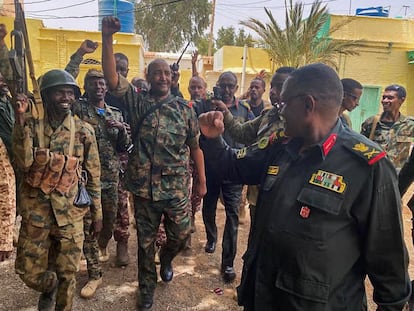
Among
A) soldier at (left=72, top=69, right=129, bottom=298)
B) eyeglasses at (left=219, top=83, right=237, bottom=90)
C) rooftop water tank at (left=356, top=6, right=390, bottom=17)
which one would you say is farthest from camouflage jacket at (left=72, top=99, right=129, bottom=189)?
rooftop water tank at (left=356, top=6, right=390, bottom=17)

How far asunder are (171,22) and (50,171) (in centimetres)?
2782

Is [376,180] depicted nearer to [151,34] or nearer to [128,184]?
[128,184]

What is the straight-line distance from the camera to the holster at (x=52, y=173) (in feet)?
7.97

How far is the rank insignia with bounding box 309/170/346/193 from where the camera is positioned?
4.77 feet

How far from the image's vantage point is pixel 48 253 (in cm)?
265

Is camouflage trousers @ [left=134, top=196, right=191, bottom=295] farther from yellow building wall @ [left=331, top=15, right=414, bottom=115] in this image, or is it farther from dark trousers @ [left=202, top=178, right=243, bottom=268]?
yellow building wall @ [left=331, top=15, right=414, bottom=115]

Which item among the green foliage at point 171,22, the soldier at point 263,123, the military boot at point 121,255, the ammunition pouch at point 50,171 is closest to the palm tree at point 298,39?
the soldier at point 263,123

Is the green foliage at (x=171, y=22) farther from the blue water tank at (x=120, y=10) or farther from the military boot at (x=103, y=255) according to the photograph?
the military boot at (x=103, y=255)

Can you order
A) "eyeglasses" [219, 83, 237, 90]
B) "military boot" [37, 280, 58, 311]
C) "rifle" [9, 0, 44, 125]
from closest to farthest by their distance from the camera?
"rifle" [9, 0, 44, 125]
"military boot" [37, 280, 58, 311]
"eyeglasses" [219, 83, 237, 90]

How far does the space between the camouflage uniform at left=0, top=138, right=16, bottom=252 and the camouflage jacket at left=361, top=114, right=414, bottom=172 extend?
3.90 metres

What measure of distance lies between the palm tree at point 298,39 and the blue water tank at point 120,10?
482 centimetres

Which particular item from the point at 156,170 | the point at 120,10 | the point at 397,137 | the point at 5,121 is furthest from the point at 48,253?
the point at 120,10

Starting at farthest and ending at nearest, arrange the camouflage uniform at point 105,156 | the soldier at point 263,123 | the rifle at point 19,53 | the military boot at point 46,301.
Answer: the camouflage uniform at point 105,156 → the soldier at point 263,123 → the military boot at point 46,301 → the rifle at point 19,53

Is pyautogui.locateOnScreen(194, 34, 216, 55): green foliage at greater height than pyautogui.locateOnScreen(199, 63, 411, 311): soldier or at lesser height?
greater
